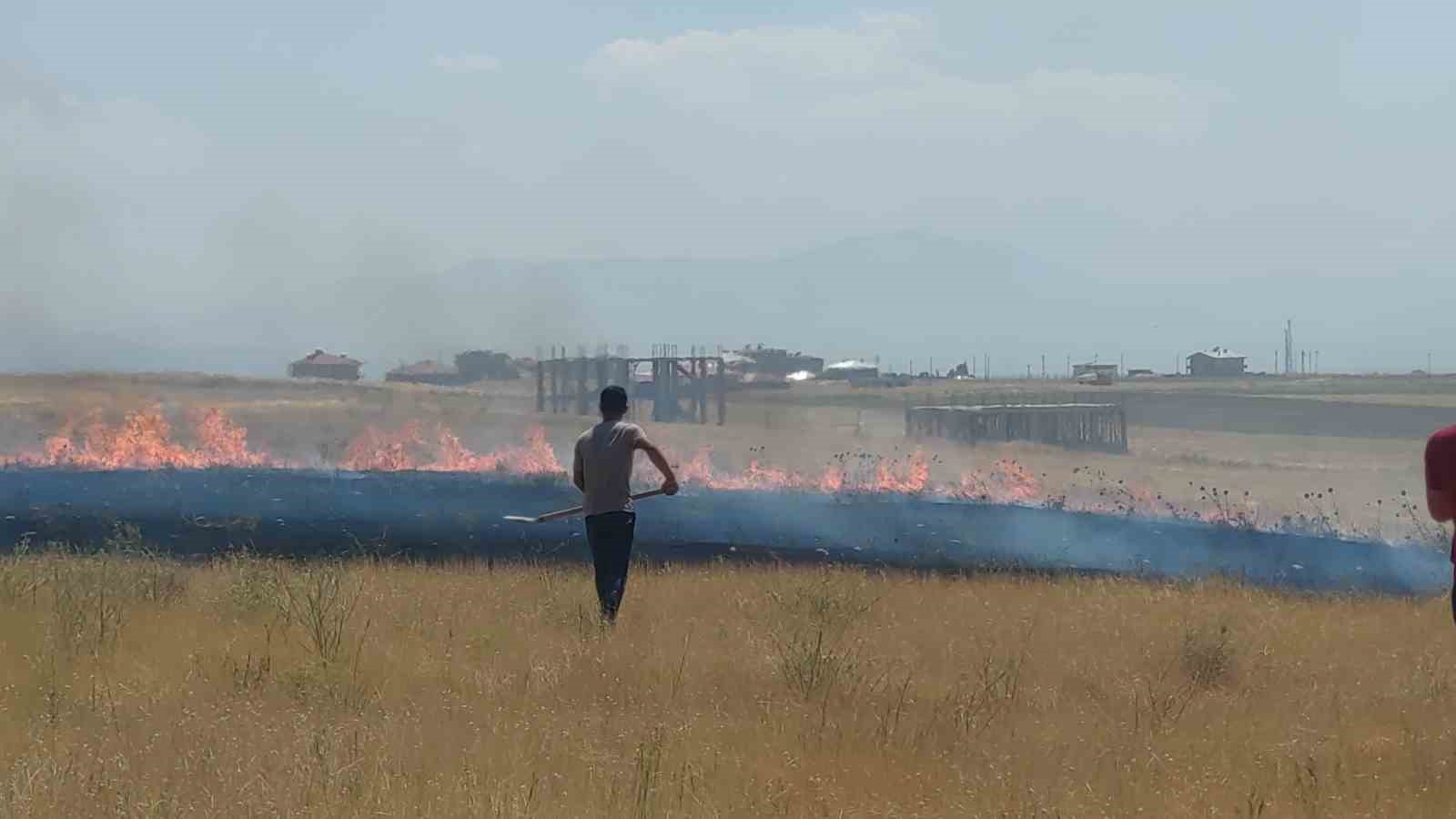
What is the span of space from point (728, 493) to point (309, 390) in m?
44.3

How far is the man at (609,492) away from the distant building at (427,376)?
84723mm

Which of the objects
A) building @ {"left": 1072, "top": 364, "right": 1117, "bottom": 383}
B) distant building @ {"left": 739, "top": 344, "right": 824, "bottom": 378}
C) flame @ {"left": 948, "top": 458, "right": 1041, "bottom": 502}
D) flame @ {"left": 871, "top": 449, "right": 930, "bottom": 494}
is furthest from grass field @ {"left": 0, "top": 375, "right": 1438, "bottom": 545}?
distant building @ {"left": 739, "top": 344, "right": 824, "bottom": 378}

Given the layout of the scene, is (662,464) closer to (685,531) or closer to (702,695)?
(702,695)

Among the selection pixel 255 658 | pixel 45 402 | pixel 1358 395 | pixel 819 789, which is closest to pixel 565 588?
pixel 255 658

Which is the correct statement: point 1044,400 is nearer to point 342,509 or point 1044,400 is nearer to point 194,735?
point 342,509

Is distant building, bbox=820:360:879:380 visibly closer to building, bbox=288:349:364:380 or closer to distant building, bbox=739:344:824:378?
distant building, bbox=739:344:824:378

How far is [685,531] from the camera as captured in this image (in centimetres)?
1988

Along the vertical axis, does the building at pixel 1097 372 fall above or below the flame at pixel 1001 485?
above

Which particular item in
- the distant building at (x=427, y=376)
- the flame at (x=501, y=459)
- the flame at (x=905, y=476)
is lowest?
the flame at (x=905, y=476)

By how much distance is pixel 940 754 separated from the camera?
7258mm

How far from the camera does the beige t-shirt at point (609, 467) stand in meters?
10.4

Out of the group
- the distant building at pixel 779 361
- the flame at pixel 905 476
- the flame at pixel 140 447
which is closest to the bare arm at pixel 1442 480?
the flame at pixel 905 476

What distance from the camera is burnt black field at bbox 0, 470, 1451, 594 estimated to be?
1689 centimetres

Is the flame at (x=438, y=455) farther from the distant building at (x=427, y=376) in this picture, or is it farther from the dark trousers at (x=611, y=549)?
the distant building at (x=427, y=376)
